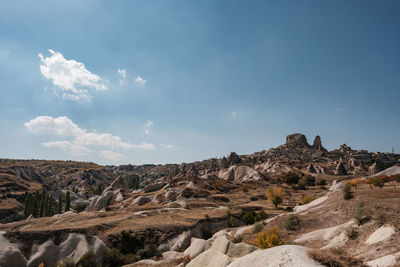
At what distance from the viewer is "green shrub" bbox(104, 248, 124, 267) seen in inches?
1238

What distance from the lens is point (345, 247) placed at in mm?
19453

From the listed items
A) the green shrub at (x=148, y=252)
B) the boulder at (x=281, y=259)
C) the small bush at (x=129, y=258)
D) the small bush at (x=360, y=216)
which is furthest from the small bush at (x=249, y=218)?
the boulder at (x=281, y=259)

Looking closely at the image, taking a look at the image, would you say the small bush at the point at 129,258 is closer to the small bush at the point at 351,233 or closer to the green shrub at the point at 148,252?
the green shrub at the point at 148,252

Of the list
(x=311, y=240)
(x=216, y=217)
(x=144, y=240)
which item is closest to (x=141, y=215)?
(x=144, y=240)

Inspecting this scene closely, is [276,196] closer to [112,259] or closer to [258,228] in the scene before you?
[258,228]

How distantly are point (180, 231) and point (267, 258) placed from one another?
103 ft

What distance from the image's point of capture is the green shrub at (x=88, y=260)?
2967cm

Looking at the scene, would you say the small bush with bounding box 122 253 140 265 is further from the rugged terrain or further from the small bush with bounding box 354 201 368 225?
the small bush with bounding box 354 201 368 225

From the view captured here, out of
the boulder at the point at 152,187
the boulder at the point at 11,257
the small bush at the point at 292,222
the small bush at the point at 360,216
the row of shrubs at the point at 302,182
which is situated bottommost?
the boulder at the point at 11,257

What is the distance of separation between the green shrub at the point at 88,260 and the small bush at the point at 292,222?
29.2 meters

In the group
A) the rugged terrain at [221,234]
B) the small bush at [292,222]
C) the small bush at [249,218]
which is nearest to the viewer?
the rugged terrain at [221,234]

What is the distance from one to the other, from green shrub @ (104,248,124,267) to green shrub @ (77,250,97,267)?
166cm

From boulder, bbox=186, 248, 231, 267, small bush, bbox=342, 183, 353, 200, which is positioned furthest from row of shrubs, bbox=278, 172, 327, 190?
boulder, bbox=186, 248, 231, 267

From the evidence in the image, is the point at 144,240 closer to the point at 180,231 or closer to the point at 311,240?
the point at 180,231
